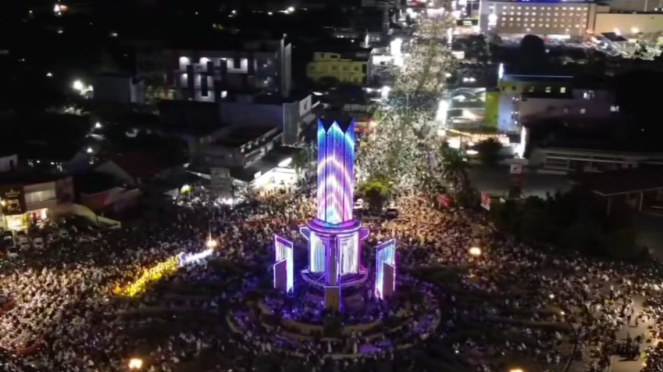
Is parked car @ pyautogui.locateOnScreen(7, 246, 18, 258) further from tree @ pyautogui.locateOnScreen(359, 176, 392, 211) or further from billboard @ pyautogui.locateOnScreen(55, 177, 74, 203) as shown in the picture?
tree @ pyautogui.locateOnScreen(359, 176, 392, 211)

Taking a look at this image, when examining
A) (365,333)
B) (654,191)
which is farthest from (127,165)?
(654,191)

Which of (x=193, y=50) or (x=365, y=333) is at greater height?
(x=193, y=50)

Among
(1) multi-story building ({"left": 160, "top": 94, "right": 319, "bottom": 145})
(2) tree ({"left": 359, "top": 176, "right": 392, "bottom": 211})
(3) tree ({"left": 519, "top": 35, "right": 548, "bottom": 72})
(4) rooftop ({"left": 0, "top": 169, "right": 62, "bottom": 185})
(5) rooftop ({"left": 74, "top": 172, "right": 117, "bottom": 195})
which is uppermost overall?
(3) tree ({"left": 519, "top": 35, "right": 548, "bottom": 72})

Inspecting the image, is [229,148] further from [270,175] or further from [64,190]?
[64,190]

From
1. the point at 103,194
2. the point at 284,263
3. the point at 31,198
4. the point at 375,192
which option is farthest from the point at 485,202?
the point at 31,198

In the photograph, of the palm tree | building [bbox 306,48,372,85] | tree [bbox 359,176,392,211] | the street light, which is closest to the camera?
the street light

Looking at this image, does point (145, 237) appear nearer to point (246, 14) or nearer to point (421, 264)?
point (421, 264)

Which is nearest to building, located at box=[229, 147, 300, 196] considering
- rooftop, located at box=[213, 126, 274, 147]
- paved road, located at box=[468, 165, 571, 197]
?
rooftop, located at box=[213, 126, 274, 147]
